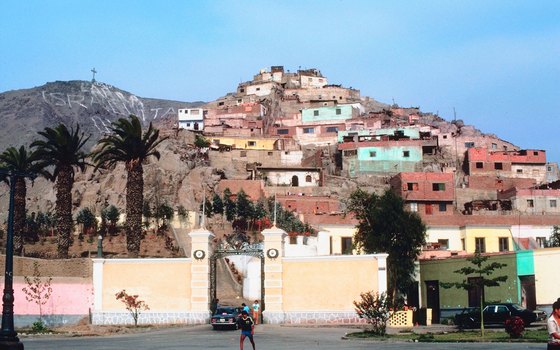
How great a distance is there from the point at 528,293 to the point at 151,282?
1976 cm

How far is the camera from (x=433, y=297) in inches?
1777

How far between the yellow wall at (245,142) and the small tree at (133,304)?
6369 centimetres

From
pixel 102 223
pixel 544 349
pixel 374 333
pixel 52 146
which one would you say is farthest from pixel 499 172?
pixel 544 349

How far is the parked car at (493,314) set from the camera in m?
35.4

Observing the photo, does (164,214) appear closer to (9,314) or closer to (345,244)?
(345,244)

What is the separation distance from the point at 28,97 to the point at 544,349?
632 feet

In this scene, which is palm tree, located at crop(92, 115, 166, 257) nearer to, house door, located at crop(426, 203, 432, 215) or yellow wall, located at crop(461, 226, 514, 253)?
yellow wall, located at crop(461, 226, 514, 253)

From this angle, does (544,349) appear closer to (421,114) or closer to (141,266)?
(141,266)

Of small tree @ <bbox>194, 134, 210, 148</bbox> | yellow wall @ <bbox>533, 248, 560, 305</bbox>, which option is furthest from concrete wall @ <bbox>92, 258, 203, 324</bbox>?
small tree @ <bbox>194, 134, 210, 148</bbox>

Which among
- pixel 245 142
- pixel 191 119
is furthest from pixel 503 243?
pixel 191 119

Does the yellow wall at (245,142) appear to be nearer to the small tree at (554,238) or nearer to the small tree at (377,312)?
the small tree at (554,238)

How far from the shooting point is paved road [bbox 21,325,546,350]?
25.2 metres

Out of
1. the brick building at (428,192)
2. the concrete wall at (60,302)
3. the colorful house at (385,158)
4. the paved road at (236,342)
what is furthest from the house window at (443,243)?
the colorful house at (385,158)

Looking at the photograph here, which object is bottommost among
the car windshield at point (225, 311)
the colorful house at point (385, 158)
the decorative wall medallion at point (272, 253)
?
the car windshield at point (225, 311)
